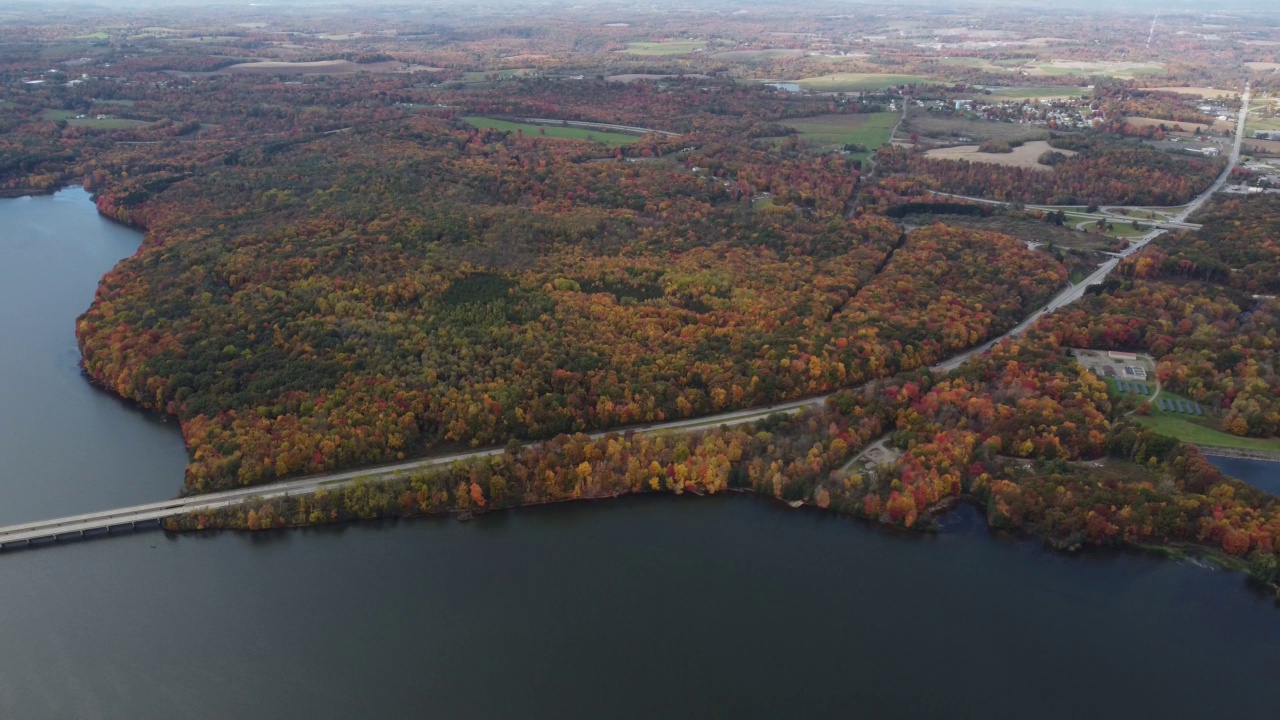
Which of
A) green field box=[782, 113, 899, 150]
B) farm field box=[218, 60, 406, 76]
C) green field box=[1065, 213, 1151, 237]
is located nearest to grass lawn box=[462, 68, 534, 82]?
farm field box=[218, 60, 406, 76]

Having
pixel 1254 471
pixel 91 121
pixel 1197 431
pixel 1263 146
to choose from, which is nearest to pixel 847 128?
pixel 1263 146

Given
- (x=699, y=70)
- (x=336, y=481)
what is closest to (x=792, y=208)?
(x=336, y=481)

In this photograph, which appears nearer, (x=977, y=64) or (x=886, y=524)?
(x=886, y=524)

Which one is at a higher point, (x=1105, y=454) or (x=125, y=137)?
(x=125, y=137)

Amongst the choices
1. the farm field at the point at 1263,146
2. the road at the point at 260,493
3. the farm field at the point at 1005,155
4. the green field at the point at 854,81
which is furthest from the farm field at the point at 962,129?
the road at the point at 260,493

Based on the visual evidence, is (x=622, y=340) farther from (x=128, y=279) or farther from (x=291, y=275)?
(x=128, y=279)

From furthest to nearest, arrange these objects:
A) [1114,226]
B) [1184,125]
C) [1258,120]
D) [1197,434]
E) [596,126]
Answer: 1. [1258,120]
2. [596,126]
3. [1184,125]
4. [1114,226]
5. [1197,434]

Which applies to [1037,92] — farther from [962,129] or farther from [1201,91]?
[962,129]
